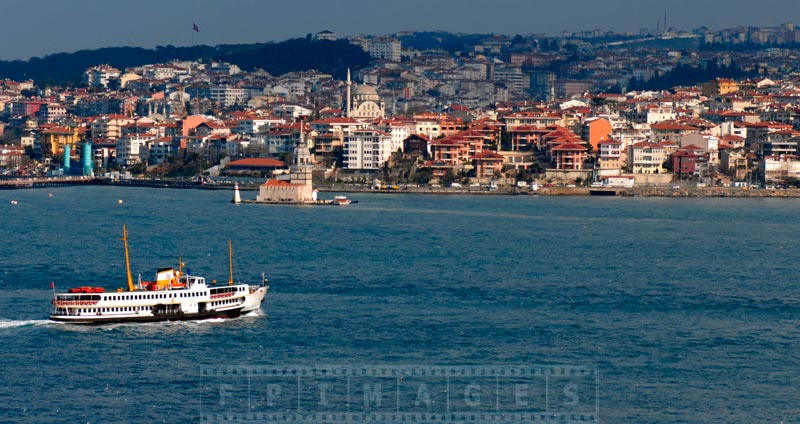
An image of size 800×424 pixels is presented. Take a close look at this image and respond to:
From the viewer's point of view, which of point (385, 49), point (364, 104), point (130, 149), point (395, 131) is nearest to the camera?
point (395, 131)

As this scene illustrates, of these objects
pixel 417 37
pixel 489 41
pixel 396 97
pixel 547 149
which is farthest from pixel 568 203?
pixel 417 37

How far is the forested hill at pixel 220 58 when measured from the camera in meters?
82.2

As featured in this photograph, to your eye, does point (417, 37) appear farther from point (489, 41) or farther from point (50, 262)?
point (50, 262)

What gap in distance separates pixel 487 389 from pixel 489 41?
87.6 metres

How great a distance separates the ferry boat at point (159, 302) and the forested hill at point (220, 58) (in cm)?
6026

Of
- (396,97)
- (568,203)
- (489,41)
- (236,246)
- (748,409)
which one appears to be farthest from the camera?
(489,41)

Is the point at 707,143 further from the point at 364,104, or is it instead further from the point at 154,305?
the point at 154,305

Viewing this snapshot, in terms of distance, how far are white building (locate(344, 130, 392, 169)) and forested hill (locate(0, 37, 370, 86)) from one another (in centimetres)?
3589

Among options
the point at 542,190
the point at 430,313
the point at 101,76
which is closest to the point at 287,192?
the point at 542,190

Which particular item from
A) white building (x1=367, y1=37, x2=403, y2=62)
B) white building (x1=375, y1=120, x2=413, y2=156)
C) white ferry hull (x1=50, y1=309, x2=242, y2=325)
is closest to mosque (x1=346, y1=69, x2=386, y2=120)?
white building (x1=375, y1=120, x2=413, y2=156)

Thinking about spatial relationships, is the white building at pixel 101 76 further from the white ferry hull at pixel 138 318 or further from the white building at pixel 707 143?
the white ferry hull at pixel 138 318

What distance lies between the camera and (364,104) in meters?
53.9

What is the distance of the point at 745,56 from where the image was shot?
3287 inches

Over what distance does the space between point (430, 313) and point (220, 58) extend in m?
69.0
